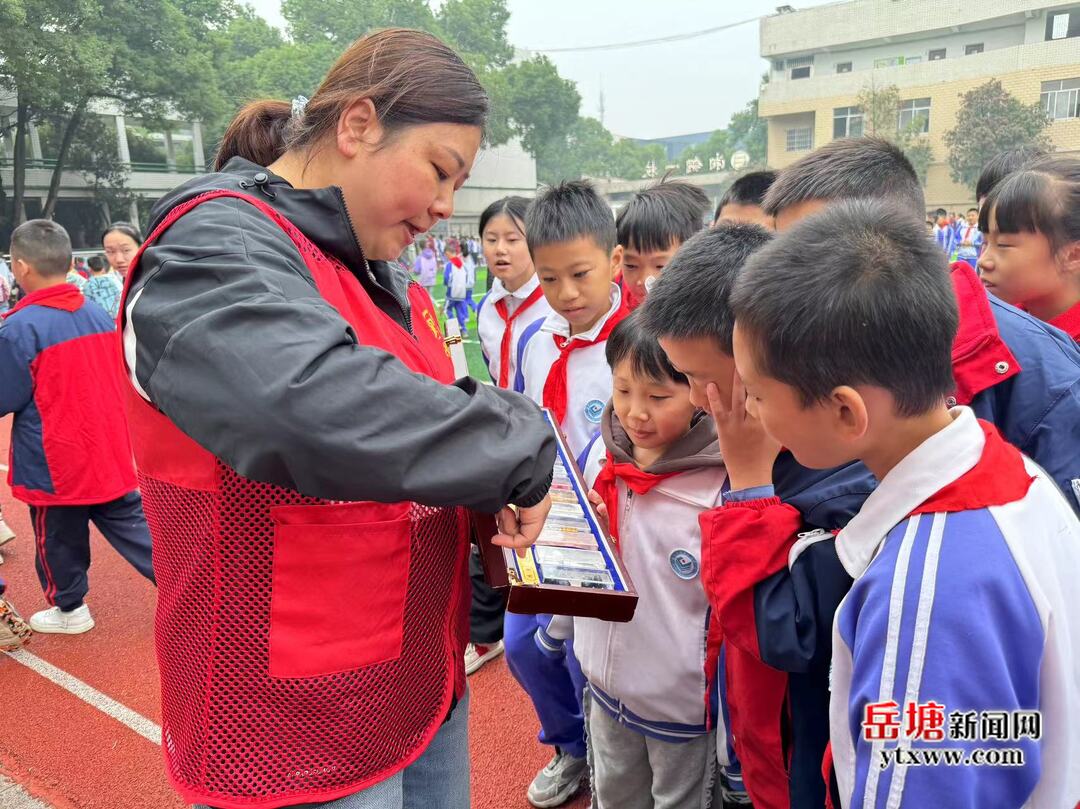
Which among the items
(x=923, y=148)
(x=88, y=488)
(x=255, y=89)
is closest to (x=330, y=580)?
(x=88, y=488)

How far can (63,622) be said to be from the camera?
13.1 feet

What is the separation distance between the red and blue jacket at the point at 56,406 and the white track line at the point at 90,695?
0.75m

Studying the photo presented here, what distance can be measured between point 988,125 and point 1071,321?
3806 centimetres

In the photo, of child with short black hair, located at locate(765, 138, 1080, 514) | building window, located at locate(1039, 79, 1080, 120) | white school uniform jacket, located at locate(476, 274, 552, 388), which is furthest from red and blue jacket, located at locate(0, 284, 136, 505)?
building window, located at locate(1039, 79, 1080, 120)

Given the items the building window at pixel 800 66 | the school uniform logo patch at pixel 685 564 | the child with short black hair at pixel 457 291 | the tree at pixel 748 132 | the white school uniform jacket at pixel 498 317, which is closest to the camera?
the school uniform logo patch at pixel 685 564

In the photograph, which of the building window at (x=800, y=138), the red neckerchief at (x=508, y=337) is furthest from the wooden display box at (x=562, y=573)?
the building window at (x=800, y=138)

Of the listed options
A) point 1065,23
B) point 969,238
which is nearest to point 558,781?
point 969,238

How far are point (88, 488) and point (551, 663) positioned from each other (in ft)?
8.98

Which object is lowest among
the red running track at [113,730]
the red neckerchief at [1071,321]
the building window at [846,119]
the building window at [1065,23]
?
the red running track at [113,730]

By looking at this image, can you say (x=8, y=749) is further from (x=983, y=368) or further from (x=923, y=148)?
(x=923, y=148)

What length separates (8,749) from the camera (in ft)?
10.0

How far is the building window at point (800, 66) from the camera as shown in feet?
137

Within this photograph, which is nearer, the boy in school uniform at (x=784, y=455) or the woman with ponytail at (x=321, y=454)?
the woman with ponytail at (x=321, y=454)

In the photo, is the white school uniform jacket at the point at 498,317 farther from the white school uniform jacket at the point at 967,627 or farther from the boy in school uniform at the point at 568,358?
the white school uniform jacket at the point at 967,627
